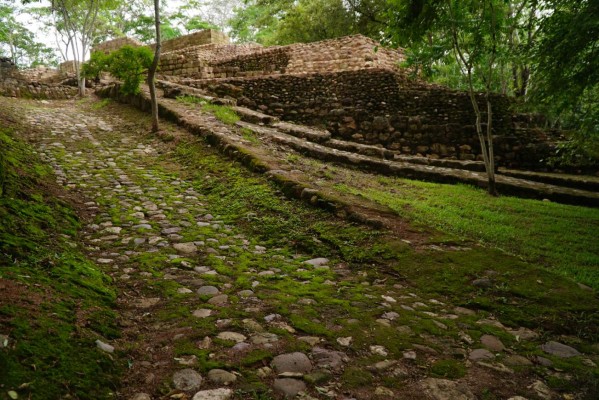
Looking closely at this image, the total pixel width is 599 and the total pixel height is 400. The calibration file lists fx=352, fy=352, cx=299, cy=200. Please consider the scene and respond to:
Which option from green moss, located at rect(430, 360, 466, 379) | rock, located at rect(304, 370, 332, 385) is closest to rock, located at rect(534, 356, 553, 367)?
green moss, located at rect(430, 360, 466, 379)

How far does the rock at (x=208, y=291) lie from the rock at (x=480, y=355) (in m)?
1.78

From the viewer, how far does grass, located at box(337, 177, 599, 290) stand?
438 centimetres

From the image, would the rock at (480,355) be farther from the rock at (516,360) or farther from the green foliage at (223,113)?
the green foliage at (223,113)

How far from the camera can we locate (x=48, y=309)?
189cm

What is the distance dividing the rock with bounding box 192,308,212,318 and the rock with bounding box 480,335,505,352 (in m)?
1.82

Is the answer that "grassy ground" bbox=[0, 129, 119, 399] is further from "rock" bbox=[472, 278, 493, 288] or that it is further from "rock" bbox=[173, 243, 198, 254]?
"rock" bbox=[472, 278, 493, 288]

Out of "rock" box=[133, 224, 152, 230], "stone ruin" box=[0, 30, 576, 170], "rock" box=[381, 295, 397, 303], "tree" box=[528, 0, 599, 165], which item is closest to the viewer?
"rock" box=[381, 295, 397, 303]

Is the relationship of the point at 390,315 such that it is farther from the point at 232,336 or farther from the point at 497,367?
the point at 232,336

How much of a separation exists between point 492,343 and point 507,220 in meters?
4.14

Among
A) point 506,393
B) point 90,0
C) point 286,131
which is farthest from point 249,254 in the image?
point 90,0

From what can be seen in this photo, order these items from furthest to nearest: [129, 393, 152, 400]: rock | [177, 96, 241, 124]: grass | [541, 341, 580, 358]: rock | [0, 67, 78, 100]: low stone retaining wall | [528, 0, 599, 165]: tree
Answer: [0, 67, 78, 100]: low stone retaining wall, [177, 96, 241, 124]: grass, [528, 0, 599, 165]: tree, [541, 341, 580, 358]: rock, [129, 393, 152, 400]: rock

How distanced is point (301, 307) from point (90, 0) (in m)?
18.4

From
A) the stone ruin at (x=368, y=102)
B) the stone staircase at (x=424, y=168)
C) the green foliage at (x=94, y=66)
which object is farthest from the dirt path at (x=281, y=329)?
the green foliage at (x=94, y=66)

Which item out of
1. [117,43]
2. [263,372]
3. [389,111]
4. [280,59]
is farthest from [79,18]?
[263,372]
